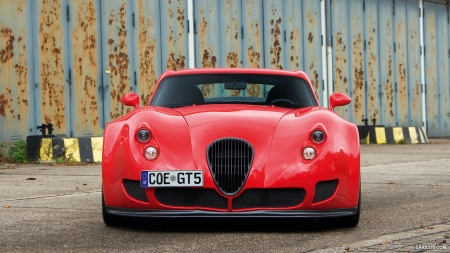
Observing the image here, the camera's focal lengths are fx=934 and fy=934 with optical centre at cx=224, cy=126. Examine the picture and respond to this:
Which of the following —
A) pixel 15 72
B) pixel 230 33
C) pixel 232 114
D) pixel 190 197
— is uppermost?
pixel 230 33

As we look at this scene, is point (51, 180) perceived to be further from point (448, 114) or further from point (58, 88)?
point (448, 114)

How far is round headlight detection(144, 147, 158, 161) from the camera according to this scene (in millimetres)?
6082

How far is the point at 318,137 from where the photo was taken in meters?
6.19

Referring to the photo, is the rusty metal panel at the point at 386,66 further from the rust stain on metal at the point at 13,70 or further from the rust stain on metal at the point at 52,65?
the rust stain on metal at the point at 13,70

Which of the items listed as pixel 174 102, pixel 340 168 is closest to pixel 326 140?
pixel 340 168

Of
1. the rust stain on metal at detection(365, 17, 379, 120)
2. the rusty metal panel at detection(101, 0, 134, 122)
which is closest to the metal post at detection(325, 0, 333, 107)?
the rust stain on metal at detection(365, 17, 379, 120)

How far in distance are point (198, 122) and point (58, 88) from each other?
10.7 metres

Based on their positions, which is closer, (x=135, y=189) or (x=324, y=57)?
(x=135, y=189)

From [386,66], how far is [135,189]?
20.6m

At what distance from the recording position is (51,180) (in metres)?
11.1

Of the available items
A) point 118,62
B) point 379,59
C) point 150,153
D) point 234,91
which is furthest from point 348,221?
point 379,59

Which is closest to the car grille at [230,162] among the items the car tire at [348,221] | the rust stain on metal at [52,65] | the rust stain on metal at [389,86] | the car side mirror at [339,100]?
the car tire at [348,221]

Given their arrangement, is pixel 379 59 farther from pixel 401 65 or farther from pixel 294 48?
pixel 294 48

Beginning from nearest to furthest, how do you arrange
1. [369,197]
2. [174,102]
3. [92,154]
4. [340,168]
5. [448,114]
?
[340,168] < [174,102] < [369,197] < [92,154] < [448,114]
